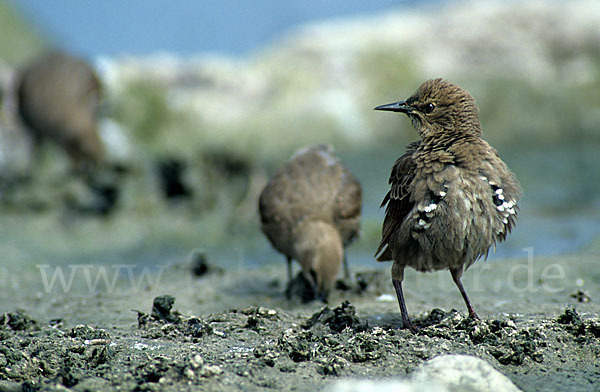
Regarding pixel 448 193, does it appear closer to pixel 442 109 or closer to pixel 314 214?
pixel 442 109

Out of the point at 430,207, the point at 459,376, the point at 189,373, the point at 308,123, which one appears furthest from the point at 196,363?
the point at 308,123

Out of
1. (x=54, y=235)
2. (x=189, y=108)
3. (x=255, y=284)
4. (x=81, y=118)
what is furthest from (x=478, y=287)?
(x=189, y=108)

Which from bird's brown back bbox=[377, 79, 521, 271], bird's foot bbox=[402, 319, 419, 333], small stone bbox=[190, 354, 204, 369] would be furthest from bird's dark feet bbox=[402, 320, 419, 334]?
small stone bbox=[190, 354, 204, 369]

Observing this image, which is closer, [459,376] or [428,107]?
[459,376]

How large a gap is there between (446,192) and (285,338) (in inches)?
52.4

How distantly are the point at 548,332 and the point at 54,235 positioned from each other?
7.56 m

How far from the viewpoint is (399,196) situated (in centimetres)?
458

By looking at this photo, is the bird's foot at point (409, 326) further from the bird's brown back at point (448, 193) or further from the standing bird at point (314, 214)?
the standing bird at point (314, 214)

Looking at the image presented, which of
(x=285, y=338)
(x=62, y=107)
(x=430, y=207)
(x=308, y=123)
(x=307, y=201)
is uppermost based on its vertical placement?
(x=308, y=123)

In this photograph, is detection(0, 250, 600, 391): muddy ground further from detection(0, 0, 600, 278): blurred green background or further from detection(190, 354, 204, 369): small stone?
detection(0, 0, 600, 278): blurred green background

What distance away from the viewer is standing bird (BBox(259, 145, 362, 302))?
6.06 metres

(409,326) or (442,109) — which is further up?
(442,109)

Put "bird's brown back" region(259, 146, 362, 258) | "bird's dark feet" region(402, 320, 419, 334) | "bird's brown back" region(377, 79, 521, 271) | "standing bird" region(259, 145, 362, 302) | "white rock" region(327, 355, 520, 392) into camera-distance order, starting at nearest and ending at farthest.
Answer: "white rock" region(327, 355, 520, 392), "bird's brown back" region(377, 79, 521, 271), "bird's dark feet" region(402, 320, 419, 334), "standing bird" region(259, 145, 362, 302), "bird's brown back" region(259, 146, 362, 258)

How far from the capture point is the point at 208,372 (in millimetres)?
3553
